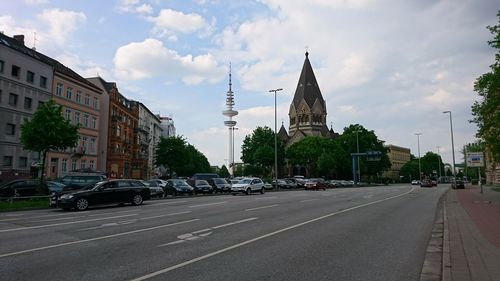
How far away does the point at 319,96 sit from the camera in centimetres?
12262

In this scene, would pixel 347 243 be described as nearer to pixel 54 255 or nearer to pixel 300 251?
pixel 300 251

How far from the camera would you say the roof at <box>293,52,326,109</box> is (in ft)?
399

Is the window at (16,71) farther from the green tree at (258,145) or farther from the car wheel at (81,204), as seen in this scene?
the green tree at (258,145)

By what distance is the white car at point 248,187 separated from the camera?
38125 millimetres

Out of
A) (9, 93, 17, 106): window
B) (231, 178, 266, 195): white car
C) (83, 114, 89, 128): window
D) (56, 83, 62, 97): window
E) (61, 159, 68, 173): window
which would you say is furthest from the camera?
(83, 114, 89, 128): window

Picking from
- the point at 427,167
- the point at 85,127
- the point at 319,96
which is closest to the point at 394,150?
the point at 427,167

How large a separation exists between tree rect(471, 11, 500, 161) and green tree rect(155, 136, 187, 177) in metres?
52.9

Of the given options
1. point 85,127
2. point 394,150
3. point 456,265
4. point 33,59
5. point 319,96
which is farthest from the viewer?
point 394,150

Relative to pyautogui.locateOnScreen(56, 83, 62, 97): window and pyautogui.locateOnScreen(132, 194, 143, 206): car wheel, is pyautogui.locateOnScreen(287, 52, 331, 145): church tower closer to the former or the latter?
pyautogui.locateOnScreen(56, 83, 62, 97): window

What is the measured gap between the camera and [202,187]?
131 feet

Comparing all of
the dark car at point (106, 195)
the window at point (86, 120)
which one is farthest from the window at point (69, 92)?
the dark car at point (106, 195)

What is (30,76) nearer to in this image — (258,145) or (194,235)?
(194,235)

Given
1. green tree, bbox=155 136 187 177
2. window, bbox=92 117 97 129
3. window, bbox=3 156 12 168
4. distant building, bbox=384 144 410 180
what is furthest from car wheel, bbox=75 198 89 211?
distant building, bbox=384 144 410 180

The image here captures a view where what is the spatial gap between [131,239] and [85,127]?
5076cm
